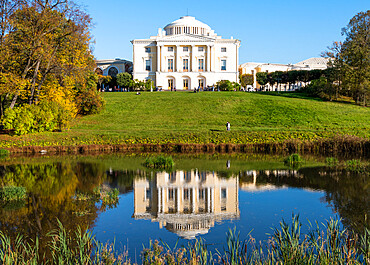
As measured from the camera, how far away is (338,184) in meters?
17.0

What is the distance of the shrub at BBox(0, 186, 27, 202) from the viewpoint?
47.0 feet

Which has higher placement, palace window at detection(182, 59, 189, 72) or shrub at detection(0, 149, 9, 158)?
palace window at detection(182, 59, 189, 72)

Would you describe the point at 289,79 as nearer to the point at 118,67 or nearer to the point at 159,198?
the point at 118,67

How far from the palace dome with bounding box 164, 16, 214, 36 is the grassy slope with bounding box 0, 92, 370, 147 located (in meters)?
32.4

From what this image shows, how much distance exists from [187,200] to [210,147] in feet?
49.7

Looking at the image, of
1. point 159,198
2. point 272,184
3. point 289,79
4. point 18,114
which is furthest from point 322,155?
point 289,79

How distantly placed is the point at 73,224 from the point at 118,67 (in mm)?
74188

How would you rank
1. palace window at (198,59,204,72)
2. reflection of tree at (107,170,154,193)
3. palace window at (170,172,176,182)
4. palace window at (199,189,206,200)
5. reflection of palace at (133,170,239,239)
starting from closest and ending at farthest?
reflection of palace at (133,170,239,239)
palace window at (199,189,206,200)
reflection of tree at (107,170,154,193)
palace window at (170,172,176,182)
palace window at (198,59,204,72)

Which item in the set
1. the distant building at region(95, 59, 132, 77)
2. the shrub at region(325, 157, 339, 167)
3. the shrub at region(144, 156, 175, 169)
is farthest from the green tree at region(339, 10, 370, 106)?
the distant building at region(95, 59, 132, 77)

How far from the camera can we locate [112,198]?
48.0 feet

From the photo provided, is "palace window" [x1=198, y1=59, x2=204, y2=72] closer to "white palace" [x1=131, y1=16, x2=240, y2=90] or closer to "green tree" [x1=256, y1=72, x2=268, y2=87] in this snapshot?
"white palace" [x1=131, y1=16, x2=240, y2=90]

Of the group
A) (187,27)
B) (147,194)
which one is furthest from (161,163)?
(187,27)

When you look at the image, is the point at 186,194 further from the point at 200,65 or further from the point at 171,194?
the point at 200,65

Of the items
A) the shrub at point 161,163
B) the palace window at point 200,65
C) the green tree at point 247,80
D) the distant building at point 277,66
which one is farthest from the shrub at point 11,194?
the distant building at point 277,66
